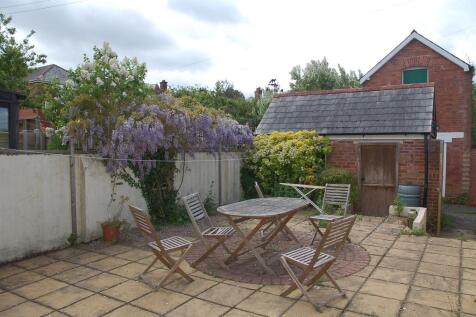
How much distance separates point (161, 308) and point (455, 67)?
15.5 m

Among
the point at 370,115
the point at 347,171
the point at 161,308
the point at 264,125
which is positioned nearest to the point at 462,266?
the point at 161,308

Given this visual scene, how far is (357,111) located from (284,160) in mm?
2626

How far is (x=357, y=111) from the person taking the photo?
10.5m

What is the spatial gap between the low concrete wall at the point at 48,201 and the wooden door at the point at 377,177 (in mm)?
5779

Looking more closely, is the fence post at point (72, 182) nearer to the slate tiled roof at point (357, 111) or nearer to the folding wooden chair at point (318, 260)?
the folding wooden chair at point (318, 260)

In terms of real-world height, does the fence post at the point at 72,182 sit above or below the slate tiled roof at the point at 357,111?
below

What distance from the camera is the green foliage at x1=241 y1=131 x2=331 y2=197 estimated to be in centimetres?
973

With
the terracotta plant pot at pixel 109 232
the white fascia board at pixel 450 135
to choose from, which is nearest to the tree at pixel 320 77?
the white fascia board at pixel 450 135

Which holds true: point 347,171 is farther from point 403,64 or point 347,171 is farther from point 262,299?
point 403,64

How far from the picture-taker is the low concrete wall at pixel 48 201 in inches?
207

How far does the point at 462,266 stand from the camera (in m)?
5.03

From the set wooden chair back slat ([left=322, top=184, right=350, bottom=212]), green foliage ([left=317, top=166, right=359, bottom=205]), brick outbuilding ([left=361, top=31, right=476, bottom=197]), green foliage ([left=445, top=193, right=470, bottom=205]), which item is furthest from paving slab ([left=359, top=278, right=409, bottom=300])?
green foliage ([left=445, top=193, right=470, bottom=205])

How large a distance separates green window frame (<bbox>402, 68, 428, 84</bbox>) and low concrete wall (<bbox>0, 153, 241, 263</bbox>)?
Answer: 13.2 meters

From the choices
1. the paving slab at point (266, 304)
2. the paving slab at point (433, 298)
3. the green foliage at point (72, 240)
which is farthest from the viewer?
the green foliage at point (72, 240)
